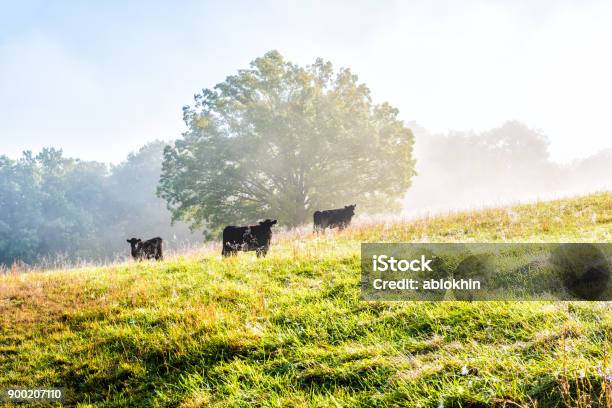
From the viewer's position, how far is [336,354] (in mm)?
4527

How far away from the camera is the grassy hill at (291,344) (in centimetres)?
346

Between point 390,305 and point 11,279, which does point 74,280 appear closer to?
point 11,279

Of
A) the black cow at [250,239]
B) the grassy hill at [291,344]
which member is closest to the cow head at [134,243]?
the black cow at [250,239]

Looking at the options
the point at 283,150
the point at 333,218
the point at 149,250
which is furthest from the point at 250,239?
the point at 283,150

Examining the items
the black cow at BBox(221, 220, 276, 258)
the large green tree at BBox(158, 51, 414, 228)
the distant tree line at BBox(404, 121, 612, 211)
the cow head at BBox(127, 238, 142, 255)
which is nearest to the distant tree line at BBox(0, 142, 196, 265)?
the large green tree at BBox(158, 51, 414, 228)

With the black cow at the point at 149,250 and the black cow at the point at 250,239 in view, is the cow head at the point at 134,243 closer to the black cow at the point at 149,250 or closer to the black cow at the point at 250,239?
the black cow at the point at 149,250

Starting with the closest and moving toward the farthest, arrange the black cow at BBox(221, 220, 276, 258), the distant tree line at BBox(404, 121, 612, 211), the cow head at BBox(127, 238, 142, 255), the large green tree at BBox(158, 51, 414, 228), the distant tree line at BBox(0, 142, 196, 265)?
the black cow at BBox(221, 220, 276, 258) → the cow head at BBox(127, 238, 142, 255) → the large green tree at BBox(158, 51, 414, 228) → the distant tree line at BBox(0, 142, 196, 265) → the distant tree line at BBox(404, 121, 612, 211)

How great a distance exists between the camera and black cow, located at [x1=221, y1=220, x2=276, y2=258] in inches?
420

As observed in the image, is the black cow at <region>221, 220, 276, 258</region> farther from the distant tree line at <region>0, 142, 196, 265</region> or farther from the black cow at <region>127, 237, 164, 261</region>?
the distant tree line at <region>0, 142, 196, 265</region>

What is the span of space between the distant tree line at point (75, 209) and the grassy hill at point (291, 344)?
33.0 metres

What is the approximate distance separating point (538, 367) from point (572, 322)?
3.55 ft

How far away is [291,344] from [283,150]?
71.9 feet

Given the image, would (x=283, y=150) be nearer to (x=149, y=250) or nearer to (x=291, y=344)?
(x=149, y=250)

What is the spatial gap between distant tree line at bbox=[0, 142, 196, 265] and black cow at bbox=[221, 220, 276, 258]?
3003cm
